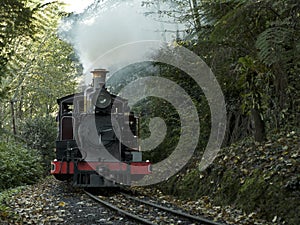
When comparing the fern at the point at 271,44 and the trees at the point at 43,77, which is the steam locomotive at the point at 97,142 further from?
the fern at the point at 271,44

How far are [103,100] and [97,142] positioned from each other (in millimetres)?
1183

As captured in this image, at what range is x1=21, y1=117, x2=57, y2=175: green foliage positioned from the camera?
2539 centimetres

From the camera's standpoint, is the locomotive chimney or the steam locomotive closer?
the steam locomotive

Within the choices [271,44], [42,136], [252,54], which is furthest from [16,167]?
[271,44]

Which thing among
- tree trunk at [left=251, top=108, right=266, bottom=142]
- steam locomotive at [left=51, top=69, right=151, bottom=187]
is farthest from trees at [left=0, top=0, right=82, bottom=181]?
tree trunk at [left=251, top=108, right=266, bottom=142]

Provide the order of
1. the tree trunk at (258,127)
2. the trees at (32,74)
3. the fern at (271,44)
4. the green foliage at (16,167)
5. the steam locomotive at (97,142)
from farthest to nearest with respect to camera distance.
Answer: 1. the green foliage at (16,167)
2. the steam locomotive at (97,142)
3. the tree trunk at (258,127)
4. the trees at (32,74)
5. the fern at (271,44)

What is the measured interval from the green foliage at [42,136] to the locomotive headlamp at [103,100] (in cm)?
1283

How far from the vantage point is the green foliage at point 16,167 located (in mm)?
16630

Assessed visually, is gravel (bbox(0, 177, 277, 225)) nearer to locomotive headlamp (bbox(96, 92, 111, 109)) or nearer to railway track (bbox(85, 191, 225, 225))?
railway track (bbox(85, 191, 225, 225))

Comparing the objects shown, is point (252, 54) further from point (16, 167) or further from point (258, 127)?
point (16, 167)

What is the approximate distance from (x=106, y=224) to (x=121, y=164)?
15.7 feet

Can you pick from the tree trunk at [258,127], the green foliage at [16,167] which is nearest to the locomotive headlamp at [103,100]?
the tree trunk at [258,127]

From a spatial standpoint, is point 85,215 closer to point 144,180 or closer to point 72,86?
point 144,180

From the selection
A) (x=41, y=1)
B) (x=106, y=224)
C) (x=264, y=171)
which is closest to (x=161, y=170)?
(x=264, y=171)
